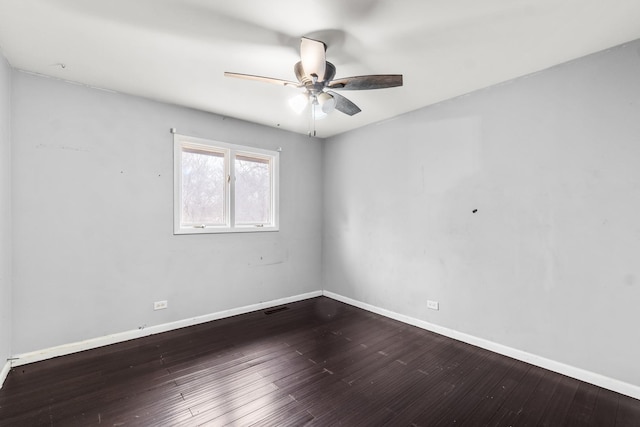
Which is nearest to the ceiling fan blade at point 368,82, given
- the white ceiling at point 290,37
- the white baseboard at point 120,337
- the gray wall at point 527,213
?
the white ceiling at point 290,37

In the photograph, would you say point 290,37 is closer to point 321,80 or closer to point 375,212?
point 321,80

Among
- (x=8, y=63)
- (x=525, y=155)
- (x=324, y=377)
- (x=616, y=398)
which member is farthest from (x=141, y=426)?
(x=525, y=155)

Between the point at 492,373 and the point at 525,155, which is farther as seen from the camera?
the point at 525,155

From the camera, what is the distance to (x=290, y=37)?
1980 millimetres

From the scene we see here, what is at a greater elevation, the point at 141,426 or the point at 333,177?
the point at 333,177

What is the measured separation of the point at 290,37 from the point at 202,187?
2.18 meters

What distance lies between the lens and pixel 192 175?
11.2ft

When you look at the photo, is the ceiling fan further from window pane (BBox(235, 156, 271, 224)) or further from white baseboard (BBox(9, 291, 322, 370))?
white baseboard (BBox(9, 291, 322, 370))

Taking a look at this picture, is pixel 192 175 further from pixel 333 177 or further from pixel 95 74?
pixel 333 177

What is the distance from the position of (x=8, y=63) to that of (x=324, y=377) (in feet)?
12.0

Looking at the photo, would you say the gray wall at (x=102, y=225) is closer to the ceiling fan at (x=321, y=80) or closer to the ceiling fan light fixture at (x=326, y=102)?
the ceiling fan at (x=321, y=80)

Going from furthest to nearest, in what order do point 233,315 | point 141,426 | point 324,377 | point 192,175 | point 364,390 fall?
1. point 233,315
2. point 192,175
3. point 324,377
4. point 364,390
5. point 141,426

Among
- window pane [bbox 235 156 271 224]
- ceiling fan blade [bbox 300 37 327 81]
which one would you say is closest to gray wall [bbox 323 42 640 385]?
ceiling fan blade [bbox 300 37 327 81]

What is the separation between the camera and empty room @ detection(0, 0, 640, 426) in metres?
1.87
